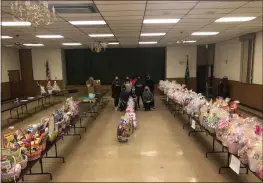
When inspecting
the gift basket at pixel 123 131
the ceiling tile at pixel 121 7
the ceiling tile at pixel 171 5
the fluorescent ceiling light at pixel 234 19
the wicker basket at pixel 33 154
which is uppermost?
the fluorescent ceiling light at pixel 234 19

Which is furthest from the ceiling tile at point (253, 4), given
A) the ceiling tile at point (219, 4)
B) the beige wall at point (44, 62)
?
the beige wall at point (44, 62)

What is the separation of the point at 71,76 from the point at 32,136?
33.4 feet

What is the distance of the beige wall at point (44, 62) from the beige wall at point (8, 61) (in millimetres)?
894

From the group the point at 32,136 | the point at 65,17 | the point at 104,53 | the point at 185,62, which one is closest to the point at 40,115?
the point at 65,17

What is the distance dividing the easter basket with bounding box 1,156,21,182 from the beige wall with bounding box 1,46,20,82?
9415 millimetres

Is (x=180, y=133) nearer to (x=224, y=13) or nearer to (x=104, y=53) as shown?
(x=224, y=13)

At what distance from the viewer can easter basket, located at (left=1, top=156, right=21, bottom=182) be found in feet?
7.27

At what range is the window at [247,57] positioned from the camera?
751 centimetres

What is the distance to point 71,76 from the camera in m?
12.7

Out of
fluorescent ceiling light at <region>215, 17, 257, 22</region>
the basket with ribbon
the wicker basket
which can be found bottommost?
the wicker basket

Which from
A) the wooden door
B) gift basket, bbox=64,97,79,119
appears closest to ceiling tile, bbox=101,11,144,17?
gift basket, bbox=64,97,79,119

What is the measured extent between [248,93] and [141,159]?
6.06 meters

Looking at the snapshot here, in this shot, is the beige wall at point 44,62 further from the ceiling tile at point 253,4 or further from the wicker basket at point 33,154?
the ceiling tile at point 253,4

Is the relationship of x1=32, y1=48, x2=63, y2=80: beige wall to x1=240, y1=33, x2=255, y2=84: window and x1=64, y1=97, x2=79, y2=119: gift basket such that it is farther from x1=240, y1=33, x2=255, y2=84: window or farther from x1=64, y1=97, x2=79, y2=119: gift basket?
x1=240, y1=33, x2=255, y2=84: window
